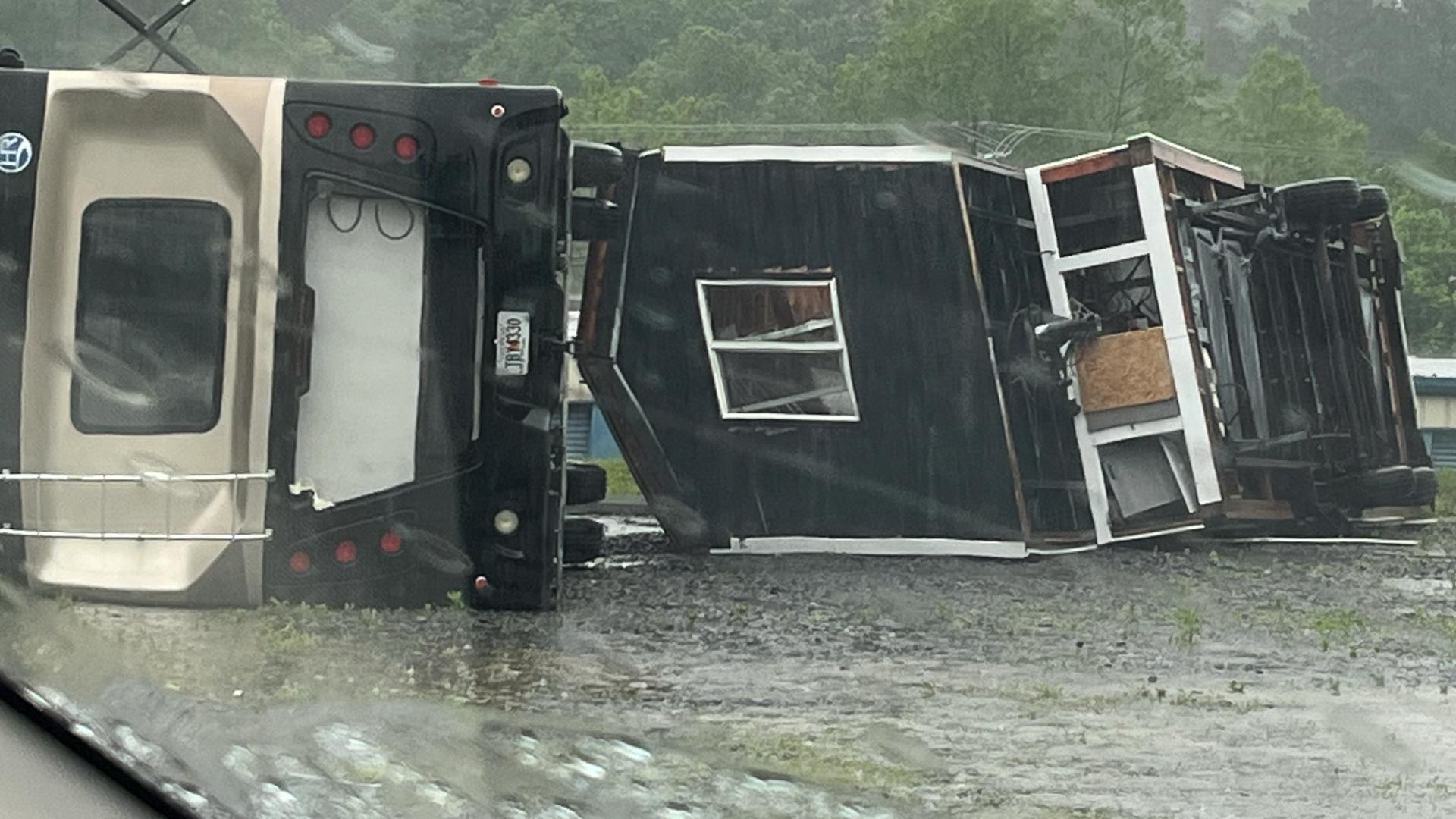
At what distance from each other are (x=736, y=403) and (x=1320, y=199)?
38.4 inches

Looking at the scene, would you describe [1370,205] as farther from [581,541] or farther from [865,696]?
[581,541]

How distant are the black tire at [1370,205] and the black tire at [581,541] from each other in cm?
144

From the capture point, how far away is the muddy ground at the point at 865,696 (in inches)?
94.3

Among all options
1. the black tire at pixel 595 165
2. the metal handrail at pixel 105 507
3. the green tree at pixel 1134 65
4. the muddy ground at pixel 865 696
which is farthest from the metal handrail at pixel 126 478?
the green tree at pixel 1134 65

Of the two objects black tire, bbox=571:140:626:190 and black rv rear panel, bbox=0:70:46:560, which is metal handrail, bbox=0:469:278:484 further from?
black tire, bbox=571:140:626:190

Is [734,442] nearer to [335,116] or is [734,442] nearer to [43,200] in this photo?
[335,116]

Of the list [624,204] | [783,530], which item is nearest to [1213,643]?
[783,530]

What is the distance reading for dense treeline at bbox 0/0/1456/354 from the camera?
2277mm

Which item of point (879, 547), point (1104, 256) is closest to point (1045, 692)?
point (879, 547)

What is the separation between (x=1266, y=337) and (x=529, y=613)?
144 cm

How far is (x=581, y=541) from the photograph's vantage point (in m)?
3.26

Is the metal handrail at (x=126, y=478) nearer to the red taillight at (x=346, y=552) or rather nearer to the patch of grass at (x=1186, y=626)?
the red taillight at (x=346, y=552)

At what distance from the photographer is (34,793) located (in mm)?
1994

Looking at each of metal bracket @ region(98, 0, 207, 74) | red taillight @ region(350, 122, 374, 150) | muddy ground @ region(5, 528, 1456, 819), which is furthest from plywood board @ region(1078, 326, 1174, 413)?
metal bracket @ region(98, 0, 207, 74)
